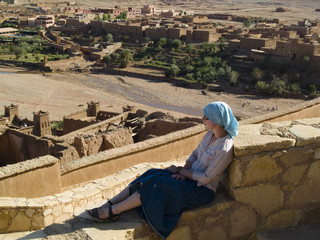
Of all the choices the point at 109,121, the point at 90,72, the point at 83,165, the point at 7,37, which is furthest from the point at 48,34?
the point at 83,165

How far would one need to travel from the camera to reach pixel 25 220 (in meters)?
3.05

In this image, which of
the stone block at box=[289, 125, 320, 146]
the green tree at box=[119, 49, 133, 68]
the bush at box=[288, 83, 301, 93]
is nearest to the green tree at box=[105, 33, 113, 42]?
the green tree at box=[119, 49, 133, 68]

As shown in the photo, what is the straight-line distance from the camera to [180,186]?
9.65 feet

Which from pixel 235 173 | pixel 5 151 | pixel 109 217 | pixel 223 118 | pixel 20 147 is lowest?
pixel 5 151

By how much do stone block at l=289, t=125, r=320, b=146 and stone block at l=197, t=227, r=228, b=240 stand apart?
84 centimetres

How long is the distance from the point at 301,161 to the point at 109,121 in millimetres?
9445

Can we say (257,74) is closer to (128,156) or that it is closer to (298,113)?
(298,113)

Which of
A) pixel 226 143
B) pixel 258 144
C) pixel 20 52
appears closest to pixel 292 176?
pixel 258 144

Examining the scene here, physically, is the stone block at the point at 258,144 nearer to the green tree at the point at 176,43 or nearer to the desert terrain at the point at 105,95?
the desert terrain at the point at 105,95

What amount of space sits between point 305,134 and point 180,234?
1.17 metres

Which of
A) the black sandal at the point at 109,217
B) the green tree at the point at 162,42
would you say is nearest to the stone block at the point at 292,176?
the black sandal at the point at 109,217

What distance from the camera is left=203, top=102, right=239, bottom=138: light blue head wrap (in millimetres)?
2984

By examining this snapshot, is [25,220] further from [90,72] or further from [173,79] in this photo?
[90,72]

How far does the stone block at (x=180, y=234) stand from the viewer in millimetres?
2877
